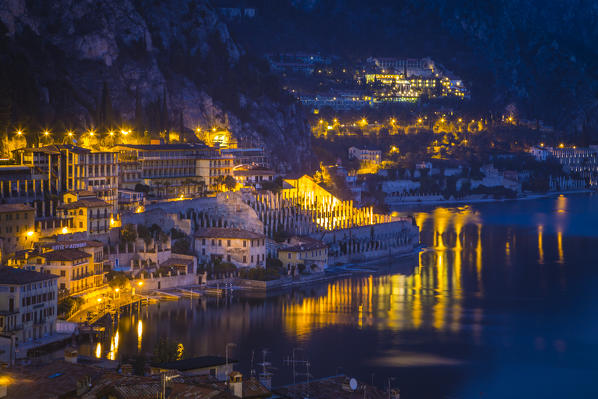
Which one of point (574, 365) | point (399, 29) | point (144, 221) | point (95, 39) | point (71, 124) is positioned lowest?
point (574, 365)

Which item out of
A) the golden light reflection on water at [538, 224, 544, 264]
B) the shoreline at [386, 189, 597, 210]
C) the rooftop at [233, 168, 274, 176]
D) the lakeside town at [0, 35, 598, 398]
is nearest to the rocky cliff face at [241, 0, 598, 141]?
the shoreline at [386, 189, 597, 210]

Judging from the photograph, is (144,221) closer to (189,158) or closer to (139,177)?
(139,177)

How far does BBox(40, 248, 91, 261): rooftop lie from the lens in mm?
60000

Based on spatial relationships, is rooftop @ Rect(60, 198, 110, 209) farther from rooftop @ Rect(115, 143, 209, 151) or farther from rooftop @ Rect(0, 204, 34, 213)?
rooftop @ Rect(115, 143, 209, 151)

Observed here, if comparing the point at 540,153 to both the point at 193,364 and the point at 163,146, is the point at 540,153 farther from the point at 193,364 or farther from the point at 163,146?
the point at 193,364

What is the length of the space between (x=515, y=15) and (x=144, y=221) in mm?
133284

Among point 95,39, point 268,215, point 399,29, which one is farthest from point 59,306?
point 399,29

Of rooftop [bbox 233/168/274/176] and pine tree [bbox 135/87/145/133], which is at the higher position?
pine tree [bbox 135/87/145/133]

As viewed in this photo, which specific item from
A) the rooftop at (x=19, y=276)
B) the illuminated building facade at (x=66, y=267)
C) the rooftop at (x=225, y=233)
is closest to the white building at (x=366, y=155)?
the rooftop at (x=225, y=233)

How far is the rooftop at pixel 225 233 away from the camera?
7356 centimetres


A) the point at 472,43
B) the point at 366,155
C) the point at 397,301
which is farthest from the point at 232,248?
the point at 472,43

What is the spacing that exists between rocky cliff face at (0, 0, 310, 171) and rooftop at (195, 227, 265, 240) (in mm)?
15400

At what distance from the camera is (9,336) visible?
4791 centimetres

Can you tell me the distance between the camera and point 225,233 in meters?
74.0
